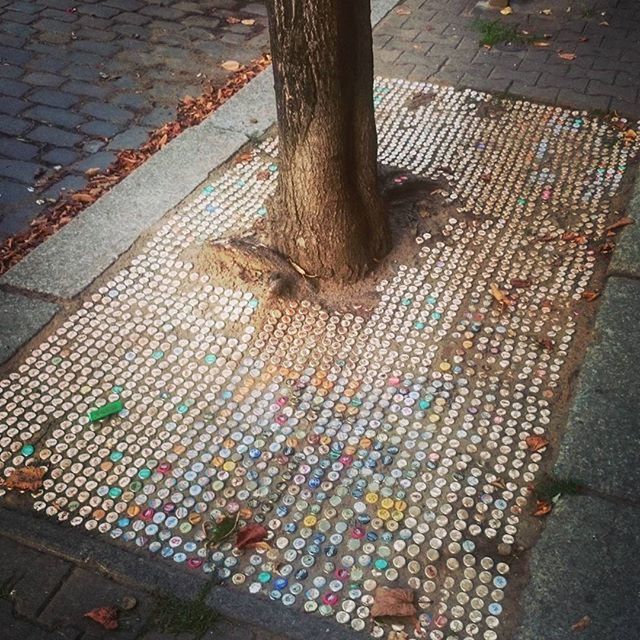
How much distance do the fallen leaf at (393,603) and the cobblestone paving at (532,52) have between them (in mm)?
3794

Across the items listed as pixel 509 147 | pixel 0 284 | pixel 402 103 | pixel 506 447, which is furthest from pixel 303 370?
pixel 402 103

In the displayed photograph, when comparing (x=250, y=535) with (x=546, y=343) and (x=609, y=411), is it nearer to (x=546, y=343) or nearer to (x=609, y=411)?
(x=609, y=411)

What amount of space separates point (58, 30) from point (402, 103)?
9.81ft

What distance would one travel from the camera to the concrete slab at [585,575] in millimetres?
2295

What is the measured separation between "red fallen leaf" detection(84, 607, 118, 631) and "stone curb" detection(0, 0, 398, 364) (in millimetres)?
1314

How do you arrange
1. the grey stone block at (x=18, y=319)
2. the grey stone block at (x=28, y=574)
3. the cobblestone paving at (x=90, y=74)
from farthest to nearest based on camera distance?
the cobblestone paving at (x=90, y=74) → the grey stone block at (x=18, y=319) → the grey stone block at (x=28, y=574)

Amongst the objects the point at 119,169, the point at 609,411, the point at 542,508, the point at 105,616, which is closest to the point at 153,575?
the point at 105,616

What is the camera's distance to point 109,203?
161 inches

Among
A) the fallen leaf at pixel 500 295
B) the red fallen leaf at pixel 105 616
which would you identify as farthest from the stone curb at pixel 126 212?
the fallen leaf at pixel 500 295

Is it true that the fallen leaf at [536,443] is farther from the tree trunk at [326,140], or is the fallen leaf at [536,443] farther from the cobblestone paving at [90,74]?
the cobblestone paving at [90,74]

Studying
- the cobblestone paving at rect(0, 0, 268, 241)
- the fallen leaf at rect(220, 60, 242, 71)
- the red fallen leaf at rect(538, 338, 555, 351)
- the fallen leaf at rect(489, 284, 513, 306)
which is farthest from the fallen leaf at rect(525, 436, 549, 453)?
the fallen leaf at rect(220, 60, 242, 71)

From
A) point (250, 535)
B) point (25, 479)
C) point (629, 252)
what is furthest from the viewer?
point (629, 252)

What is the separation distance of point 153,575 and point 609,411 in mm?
1787

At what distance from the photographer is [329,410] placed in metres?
3.04
